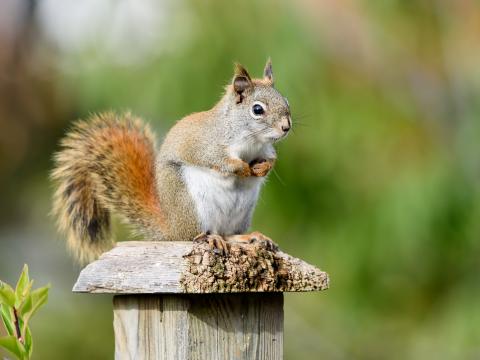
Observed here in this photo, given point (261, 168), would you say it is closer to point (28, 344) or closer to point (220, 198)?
point (220, 198)

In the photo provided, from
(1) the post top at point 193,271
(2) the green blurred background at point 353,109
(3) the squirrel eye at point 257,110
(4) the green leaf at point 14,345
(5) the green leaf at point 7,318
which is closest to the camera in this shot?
(4) the green leaf at point 14,345

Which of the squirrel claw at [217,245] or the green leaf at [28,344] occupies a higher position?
the squirrel claw at [217,245]

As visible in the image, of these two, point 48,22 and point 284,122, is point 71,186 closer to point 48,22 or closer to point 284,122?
point 284,122

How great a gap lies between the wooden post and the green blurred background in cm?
355

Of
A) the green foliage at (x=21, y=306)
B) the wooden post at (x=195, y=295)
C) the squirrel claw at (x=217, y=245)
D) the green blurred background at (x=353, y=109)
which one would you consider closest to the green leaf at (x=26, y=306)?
the green foliage at (x=21, y=306)

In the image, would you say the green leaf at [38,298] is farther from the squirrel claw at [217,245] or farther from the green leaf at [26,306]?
the squirrel claw at [217,245]

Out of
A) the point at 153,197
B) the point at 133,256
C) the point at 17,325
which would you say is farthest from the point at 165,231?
the point at 17,325

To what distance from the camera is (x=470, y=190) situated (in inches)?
236

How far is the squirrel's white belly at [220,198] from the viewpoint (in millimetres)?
2520

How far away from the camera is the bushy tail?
2.62 metres

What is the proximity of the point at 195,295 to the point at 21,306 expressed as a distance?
405mm

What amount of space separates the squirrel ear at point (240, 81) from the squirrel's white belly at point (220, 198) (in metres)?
0.27

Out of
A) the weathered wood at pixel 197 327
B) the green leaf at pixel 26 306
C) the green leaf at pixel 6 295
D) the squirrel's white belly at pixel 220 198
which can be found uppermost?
the squirrel's white belly at pixel 220 198

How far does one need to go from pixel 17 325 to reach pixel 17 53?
20.3 ft
